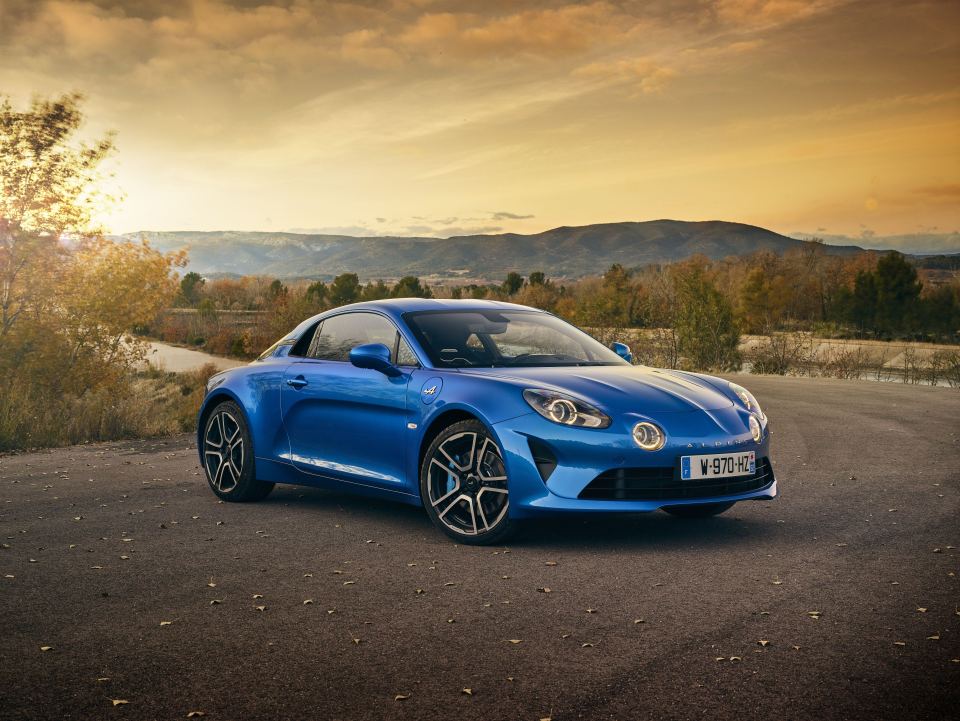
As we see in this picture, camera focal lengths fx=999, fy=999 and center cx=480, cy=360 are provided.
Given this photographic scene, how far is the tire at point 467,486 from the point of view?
6.16m

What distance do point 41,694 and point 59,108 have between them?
2332 centimetres

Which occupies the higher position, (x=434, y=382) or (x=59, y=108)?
(x=59, y=108)

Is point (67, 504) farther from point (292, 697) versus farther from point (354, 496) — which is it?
point (292, 697)

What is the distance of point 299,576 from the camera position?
5527 mm

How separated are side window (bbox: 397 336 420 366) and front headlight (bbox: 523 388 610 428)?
106cm

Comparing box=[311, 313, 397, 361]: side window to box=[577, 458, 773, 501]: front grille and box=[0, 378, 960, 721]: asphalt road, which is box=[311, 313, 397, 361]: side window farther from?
box=[577, 458, 773, 501]: front grille

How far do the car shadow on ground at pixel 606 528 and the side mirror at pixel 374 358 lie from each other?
110 centimetres

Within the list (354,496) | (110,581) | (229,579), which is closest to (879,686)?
(229,579)

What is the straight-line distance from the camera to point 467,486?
6.30 metres

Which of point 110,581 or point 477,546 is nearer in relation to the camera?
point 110,581

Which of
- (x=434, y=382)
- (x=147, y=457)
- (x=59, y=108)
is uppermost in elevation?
(x=59, y=108)

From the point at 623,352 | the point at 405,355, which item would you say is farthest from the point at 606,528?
the point at 405,355

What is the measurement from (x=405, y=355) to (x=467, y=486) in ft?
3.82

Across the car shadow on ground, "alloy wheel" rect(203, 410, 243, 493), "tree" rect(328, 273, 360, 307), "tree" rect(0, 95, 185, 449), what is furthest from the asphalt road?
"tree" rect(328, 273, 360, 307)
